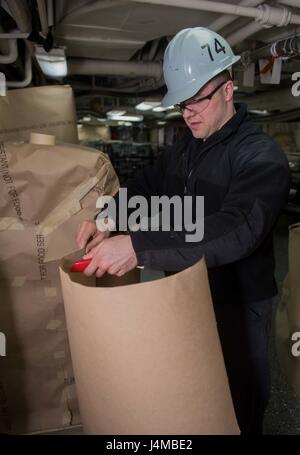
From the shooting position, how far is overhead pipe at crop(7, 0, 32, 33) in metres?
1.28

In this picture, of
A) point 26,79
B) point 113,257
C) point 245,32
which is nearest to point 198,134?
point 113,257

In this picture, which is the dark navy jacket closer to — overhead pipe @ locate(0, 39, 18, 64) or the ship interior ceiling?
the ship interior ceiling

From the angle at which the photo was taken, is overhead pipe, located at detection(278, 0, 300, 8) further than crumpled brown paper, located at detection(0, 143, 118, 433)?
Yes

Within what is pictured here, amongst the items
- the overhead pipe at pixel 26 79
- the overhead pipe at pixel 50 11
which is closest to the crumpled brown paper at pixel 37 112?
the overhead pipe at pixel 50 11

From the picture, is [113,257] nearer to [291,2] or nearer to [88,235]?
[88,235]

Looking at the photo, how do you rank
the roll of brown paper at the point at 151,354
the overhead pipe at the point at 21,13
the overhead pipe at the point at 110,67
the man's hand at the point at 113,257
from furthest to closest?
the overhead pipe at the point at 110,67
the overhead pipe at the point at 21,13
the man's hand at the point at 113,257
the roll of brown paper at the point at 151,354

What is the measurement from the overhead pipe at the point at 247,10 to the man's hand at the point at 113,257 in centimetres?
112

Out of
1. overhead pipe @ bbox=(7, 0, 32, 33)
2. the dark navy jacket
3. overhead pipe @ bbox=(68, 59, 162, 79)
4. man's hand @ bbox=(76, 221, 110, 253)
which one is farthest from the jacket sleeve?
overhead pipe @ bbox=(68, 59, 162, 79)

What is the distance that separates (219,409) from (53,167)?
76cm

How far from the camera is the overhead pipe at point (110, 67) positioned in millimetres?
2697

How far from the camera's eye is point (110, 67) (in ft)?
8.87

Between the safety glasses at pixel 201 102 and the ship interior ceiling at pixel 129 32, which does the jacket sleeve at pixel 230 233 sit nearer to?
the safety glasses at pixel 201 102

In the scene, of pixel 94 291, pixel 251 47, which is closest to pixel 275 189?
pixel 94 291

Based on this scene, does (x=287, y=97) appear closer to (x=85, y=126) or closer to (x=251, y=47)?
(x=251, y=47)
